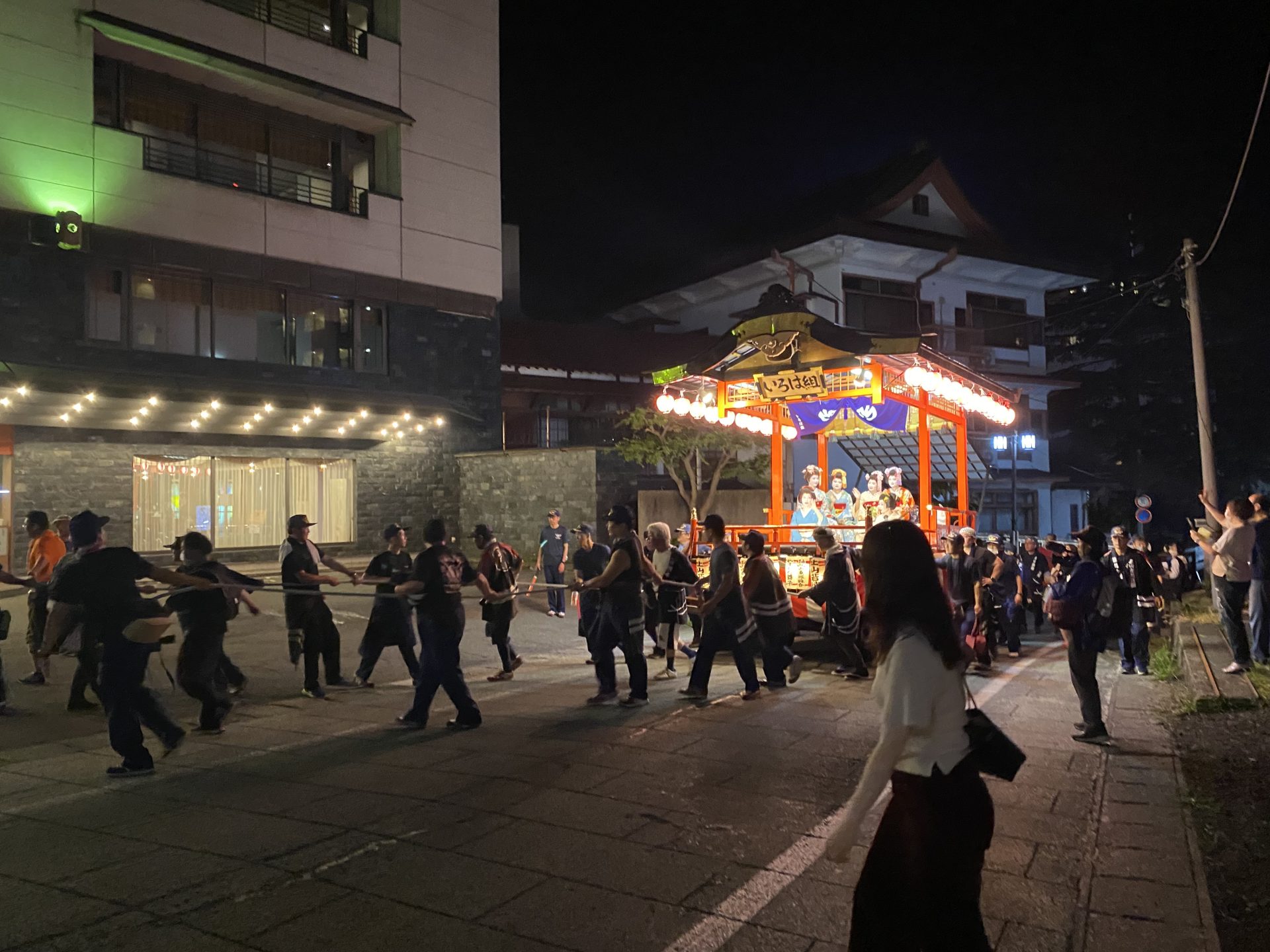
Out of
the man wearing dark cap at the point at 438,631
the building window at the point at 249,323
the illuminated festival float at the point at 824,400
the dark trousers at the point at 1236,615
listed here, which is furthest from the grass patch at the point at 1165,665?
the building window at the point at 249,323

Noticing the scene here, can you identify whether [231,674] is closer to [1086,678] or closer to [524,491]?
[1086,678]

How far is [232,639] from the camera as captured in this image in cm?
1183

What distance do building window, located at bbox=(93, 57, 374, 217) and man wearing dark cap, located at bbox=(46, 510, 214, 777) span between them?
14.3 meters

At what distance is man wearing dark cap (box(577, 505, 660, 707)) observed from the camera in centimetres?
808

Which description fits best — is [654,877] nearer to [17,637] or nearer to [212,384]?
[17,637]

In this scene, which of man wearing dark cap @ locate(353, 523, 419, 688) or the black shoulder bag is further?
man wearing dark cap @ locate(353, 523, 419, 688)

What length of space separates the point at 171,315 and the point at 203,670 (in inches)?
518

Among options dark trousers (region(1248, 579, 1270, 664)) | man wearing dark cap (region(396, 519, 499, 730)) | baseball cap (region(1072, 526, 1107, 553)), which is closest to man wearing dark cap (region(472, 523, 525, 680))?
man wearing dark cap (region(396, 519, 499, 730))

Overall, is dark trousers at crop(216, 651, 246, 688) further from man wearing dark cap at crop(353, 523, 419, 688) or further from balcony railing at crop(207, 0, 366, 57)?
balcony railing at crop(207, 0, 366, 57)

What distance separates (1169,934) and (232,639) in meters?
11.2

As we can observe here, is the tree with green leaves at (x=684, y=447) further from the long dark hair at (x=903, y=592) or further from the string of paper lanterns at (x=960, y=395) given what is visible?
the long dark hair at (x=903, y=592)

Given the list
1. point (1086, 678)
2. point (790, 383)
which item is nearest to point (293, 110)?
point (790, 383)

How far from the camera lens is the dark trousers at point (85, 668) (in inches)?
281

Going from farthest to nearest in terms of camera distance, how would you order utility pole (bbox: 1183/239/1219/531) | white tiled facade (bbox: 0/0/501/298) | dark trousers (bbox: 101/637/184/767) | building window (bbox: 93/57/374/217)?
building window (bbox: 93/57/374/217) → white tiled facade (bbox: 0/0/501/298) → utility pole (bbox: 1183/239/1219/531) → dark trousers (bbox: 101/637/184/767)
